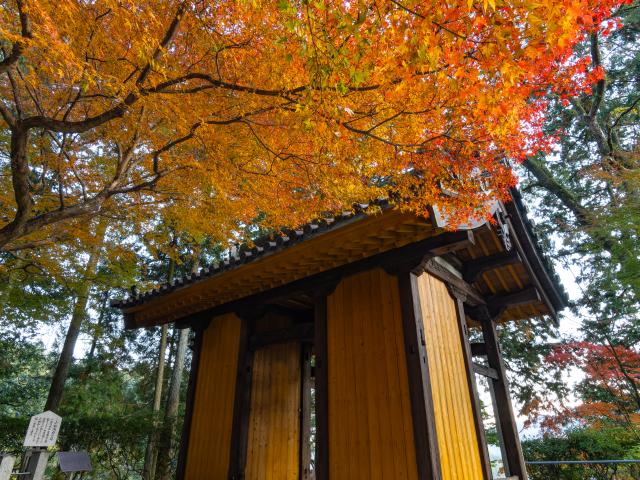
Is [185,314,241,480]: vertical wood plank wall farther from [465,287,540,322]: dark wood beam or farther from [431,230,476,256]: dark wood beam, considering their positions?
[465,287,540,322]: dark wood beam

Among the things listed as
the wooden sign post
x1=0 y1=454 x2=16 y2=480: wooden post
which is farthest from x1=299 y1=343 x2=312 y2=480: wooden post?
x1=0 y1=454 x2=16 y2=480: wooden post

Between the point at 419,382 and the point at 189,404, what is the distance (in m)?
4.34

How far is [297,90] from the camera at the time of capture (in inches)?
153

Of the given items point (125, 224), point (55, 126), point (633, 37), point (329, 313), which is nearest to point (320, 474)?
point (329, 313)

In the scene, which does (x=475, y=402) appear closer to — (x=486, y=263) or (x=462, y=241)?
(x=486, y=263)

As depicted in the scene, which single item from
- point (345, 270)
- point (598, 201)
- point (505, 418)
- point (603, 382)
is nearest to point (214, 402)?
point (345, 270)

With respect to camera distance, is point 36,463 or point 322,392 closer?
point 322,392

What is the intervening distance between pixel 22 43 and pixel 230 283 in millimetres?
3478

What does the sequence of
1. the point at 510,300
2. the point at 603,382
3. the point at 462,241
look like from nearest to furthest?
the point at 462,241 < the point at 510,300 < the point at 603,382

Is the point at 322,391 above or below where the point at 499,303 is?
below

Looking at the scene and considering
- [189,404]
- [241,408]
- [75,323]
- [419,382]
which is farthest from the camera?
[75,323]

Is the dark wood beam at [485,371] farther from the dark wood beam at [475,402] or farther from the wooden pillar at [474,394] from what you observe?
the wooden pillar at [474,394]

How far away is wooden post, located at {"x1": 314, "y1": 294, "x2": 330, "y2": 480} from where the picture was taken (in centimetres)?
459

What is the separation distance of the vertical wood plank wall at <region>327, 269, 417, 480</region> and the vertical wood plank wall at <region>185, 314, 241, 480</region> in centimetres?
206
